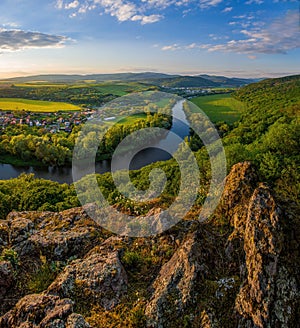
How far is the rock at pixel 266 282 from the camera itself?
223 inches

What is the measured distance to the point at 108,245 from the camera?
8.62 metres

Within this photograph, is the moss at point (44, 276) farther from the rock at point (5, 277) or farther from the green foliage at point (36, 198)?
the green foliage at point (36, 198)

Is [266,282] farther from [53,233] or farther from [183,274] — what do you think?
[53,233]

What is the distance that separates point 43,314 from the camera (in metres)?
6.38

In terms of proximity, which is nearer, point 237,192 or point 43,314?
point 43,314

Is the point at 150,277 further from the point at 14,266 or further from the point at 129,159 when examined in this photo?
the point at 129,159

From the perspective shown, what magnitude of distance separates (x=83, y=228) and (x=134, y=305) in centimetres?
401

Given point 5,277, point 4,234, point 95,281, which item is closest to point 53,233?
point 4,234

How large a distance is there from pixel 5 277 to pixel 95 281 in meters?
2.66

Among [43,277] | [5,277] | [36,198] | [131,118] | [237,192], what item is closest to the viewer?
[5,277]

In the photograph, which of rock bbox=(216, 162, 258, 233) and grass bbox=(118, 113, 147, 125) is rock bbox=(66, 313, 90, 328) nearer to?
rock bbox=(216, 162, 258, 233)

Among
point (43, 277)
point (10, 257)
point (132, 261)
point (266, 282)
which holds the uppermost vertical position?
point (266, 282)

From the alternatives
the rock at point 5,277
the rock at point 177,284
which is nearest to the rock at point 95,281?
the rock at point 177,284

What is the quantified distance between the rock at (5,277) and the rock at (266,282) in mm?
5979
